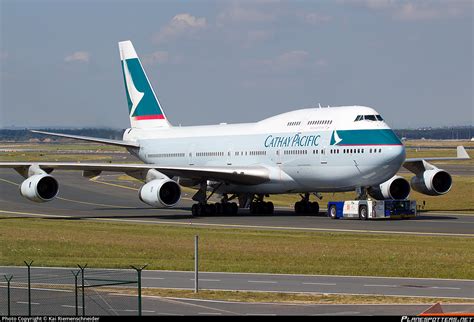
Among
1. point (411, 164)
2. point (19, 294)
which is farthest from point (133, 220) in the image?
point (19, 294)

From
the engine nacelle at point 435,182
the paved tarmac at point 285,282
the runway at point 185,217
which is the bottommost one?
the paved tarmac at point 285,282

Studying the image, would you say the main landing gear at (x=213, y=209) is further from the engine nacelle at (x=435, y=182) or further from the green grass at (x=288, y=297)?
the green grass at (x=288, y=297)

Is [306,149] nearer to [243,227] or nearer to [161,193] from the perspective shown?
[243,227]

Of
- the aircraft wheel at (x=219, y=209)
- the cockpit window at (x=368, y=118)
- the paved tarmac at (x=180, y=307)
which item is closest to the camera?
the paved tarmac at (x=180, y=307)

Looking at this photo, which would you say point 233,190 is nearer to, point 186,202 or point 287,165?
point 287,165

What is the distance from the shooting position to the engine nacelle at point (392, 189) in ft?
213

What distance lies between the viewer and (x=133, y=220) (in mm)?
61781

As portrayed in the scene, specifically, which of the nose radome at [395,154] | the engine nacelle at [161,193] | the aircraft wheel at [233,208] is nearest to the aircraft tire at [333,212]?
the nose radome at [395,154]

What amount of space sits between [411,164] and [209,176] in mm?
13057

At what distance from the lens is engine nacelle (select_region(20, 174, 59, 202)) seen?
62.6 meters

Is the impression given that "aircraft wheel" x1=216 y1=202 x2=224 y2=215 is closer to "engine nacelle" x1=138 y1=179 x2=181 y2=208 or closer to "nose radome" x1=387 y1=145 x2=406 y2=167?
"engine nacelle" x1=138 y1=179 x2=181 y2=208

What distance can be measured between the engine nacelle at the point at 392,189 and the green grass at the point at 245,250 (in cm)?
1469

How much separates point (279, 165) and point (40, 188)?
576 inches

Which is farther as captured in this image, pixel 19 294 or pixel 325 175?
pixel 325 175
